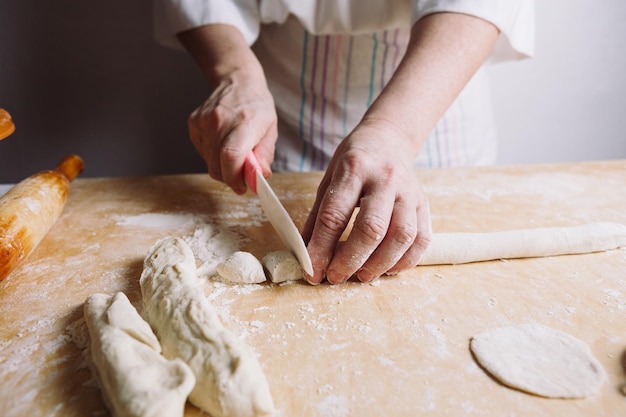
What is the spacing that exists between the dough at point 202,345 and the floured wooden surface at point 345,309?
7 cm

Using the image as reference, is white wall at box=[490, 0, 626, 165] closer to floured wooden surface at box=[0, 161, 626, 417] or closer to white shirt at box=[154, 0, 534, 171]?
white shirt at box=[154, 0, 534, 171]

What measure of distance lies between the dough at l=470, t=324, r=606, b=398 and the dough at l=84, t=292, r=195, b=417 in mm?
510

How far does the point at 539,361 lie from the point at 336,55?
1304 millimetres

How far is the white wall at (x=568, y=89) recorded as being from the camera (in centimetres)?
281

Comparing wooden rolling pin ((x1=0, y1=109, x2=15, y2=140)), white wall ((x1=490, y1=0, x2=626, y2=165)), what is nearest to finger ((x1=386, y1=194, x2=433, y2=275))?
wooden rolling pin ((x1=0, y1=109, x2=15, y2=140))

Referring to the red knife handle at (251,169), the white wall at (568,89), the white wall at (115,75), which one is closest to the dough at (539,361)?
the red knife handle at (251,169)

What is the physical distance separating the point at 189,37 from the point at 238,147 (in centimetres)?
65

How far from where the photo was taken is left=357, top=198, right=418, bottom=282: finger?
3.42 ft

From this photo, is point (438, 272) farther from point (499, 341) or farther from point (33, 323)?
point (33, 323)

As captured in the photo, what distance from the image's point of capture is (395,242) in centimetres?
104

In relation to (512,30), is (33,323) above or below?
below

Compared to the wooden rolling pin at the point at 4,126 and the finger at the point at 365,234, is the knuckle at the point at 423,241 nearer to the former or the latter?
the finger at the point at 365,234

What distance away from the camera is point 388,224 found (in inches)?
41.0

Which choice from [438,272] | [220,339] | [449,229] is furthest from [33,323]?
[449,229]
